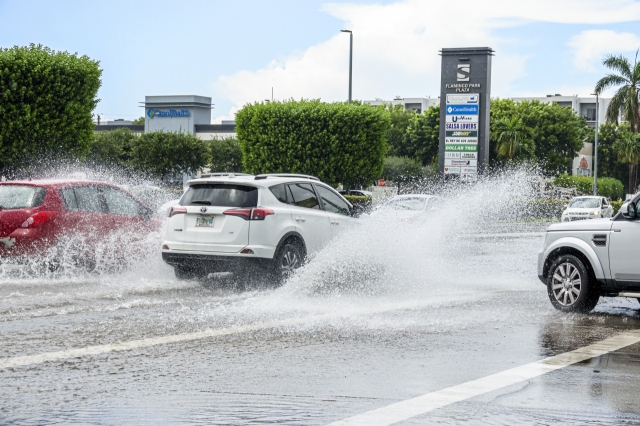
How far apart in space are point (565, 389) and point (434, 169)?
79065 millimetres

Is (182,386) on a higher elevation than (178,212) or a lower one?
lower

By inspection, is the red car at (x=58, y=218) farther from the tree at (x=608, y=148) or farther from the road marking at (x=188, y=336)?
the tree at (x=608, y=148)

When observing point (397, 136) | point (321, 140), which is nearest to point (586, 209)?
point (321, 140)

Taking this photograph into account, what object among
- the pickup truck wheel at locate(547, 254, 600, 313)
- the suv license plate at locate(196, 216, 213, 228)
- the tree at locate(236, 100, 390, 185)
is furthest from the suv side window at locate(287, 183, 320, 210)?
the tree at locate(236, 100, 390, 185)

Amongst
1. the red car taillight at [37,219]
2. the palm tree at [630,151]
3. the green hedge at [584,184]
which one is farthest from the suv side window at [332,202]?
the palm tree at [630,151]

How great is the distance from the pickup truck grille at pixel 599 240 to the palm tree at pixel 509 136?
65319 mm

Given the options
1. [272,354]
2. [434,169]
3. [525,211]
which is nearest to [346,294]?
[272,354]

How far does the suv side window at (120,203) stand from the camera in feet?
49.8

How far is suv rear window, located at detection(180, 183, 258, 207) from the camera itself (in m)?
13.0

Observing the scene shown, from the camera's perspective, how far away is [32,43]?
99.3ft

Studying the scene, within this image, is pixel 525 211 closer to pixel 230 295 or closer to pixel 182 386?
pixel 230 295

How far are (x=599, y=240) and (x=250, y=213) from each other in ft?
15.5

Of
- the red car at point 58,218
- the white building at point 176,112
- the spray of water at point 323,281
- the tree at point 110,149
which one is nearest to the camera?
the spray of water at point 323,281

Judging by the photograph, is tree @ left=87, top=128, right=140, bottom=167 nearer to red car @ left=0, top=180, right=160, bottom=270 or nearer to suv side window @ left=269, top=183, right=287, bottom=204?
red car @ left=0, top=180, right=160, bottom=270
